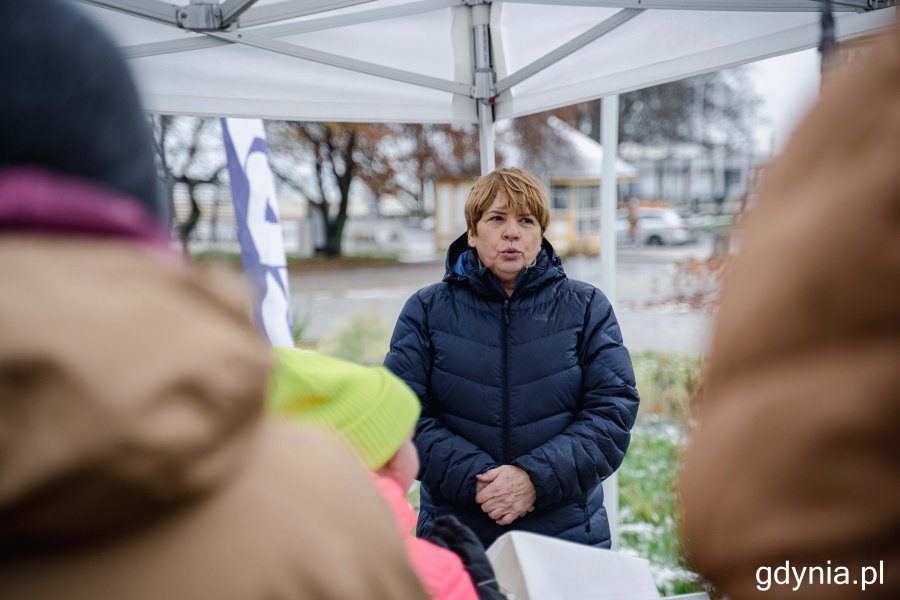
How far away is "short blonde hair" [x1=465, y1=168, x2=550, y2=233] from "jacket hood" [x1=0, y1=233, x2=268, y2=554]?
2036 mm

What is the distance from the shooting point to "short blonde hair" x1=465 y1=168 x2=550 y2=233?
2.47 metres

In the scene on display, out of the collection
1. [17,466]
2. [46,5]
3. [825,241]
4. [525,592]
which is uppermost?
[46,5]

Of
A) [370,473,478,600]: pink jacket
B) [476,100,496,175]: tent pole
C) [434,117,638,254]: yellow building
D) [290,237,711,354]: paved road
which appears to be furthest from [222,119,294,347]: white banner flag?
[434,117,638,254]: yellow building

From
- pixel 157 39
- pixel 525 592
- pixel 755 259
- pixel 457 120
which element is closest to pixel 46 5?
pixel 755 259

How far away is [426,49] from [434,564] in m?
2.56

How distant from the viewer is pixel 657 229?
689 inches

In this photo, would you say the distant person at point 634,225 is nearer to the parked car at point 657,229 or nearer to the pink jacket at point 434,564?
the parked car at point 657,229

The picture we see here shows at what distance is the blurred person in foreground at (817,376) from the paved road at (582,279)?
7.71 meters

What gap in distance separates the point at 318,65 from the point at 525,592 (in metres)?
2.27

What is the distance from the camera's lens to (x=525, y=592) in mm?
1884

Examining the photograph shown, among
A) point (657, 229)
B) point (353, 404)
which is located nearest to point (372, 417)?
point (353, 404)

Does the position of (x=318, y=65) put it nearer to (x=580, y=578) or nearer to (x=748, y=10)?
(x=748, y=10)

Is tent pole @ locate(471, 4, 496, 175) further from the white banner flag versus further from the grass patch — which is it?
the grass patch

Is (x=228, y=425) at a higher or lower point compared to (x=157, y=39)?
lower
